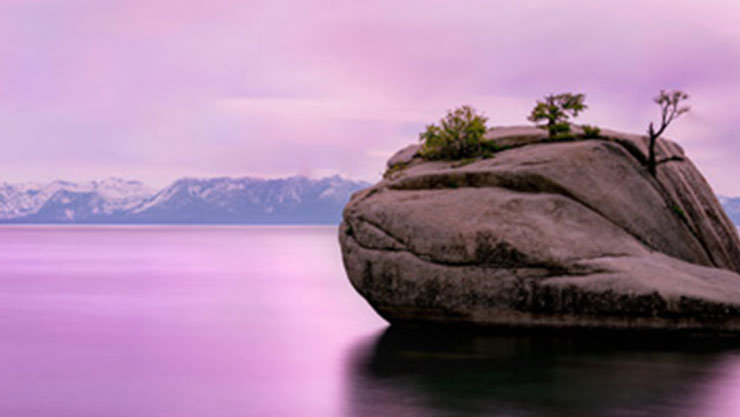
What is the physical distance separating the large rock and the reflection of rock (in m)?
0.78

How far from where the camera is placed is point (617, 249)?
19.3 meters

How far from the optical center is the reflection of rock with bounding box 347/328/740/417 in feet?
40.3

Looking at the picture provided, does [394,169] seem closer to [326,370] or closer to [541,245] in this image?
[541,245]

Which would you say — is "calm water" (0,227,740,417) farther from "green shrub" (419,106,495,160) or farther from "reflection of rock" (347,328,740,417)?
"green shrub" (419,106,495,160)

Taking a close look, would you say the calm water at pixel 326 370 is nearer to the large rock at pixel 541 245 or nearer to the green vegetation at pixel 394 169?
the large rock at pixel 541 245

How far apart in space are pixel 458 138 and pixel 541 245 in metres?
5.95

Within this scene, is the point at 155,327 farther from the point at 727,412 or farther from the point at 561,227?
the point at 727,412

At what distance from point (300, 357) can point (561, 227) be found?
23.5 feet

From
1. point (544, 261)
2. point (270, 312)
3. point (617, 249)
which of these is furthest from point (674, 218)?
point (270, 312)

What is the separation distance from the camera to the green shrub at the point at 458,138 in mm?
23391

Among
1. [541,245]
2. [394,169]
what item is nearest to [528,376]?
[541,245]

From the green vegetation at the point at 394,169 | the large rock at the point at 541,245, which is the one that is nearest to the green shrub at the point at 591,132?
the large rock at the point at 541,245

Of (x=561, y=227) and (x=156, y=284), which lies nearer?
(x=561, y=227)

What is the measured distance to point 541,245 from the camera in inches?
737
